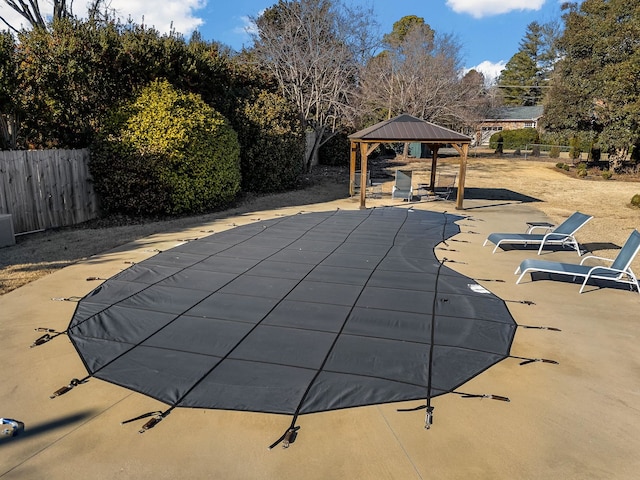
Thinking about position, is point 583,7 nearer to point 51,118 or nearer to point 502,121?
point 502,121

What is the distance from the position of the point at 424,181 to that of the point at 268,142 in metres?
8.41

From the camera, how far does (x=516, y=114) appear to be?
45344 mm

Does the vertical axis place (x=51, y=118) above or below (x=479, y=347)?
above

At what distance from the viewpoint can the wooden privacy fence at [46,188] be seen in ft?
27.8

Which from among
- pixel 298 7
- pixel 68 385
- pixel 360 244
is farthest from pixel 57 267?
pixel 298 7

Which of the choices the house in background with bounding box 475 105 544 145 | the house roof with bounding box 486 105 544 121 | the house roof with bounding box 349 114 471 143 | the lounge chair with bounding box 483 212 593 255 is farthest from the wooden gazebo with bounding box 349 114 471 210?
the house roof with bounding box 486 105 544 121

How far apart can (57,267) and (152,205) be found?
4039mm

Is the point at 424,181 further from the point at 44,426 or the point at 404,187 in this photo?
the point at 44,426

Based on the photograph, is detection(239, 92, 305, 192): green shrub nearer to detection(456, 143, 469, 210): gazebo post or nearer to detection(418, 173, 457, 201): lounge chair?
detection(418, 173, 457, 201): lounge chair

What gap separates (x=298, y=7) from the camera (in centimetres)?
1867

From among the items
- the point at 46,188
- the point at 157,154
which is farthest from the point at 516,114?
the point at 46,188

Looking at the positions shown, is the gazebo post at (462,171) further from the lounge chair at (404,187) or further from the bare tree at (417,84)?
the bare tree at (417,84)

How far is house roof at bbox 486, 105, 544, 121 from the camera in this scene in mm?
43912

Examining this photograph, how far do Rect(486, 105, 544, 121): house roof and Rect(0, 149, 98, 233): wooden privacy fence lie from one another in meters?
41.1
